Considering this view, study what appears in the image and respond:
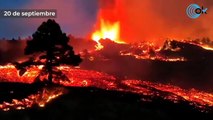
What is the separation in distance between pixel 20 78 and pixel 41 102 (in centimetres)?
4846

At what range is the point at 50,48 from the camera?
236ft

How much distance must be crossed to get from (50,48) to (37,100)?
13358 millimetres

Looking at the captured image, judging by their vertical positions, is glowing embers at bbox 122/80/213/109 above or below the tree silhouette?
below

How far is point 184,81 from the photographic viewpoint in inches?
6575

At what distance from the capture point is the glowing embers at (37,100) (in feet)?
182

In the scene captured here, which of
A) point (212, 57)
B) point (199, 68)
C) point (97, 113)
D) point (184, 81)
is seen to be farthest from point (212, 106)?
point (212, 57)

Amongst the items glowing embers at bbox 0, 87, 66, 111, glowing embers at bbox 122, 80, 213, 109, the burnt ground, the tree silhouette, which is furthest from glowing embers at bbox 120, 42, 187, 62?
glowing embers at bbox 0, 87, 66, 111

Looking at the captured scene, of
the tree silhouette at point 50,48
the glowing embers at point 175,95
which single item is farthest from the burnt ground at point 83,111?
the glowing embers at point 175,95

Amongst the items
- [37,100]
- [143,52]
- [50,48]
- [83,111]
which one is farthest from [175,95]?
[143,52]

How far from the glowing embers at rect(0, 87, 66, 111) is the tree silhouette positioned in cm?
596

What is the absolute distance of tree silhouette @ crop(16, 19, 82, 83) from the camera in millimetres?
71562

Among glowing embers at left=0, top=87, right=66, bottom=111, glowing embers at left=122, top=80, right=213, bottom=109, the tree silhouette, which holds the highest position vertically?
the tree silhouette

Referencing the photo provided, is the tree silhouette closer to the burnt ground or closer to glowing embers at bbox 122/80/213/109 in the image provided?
the burnt ground

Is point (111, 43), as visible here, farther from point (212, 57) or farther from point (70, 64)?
point (70, 64)
